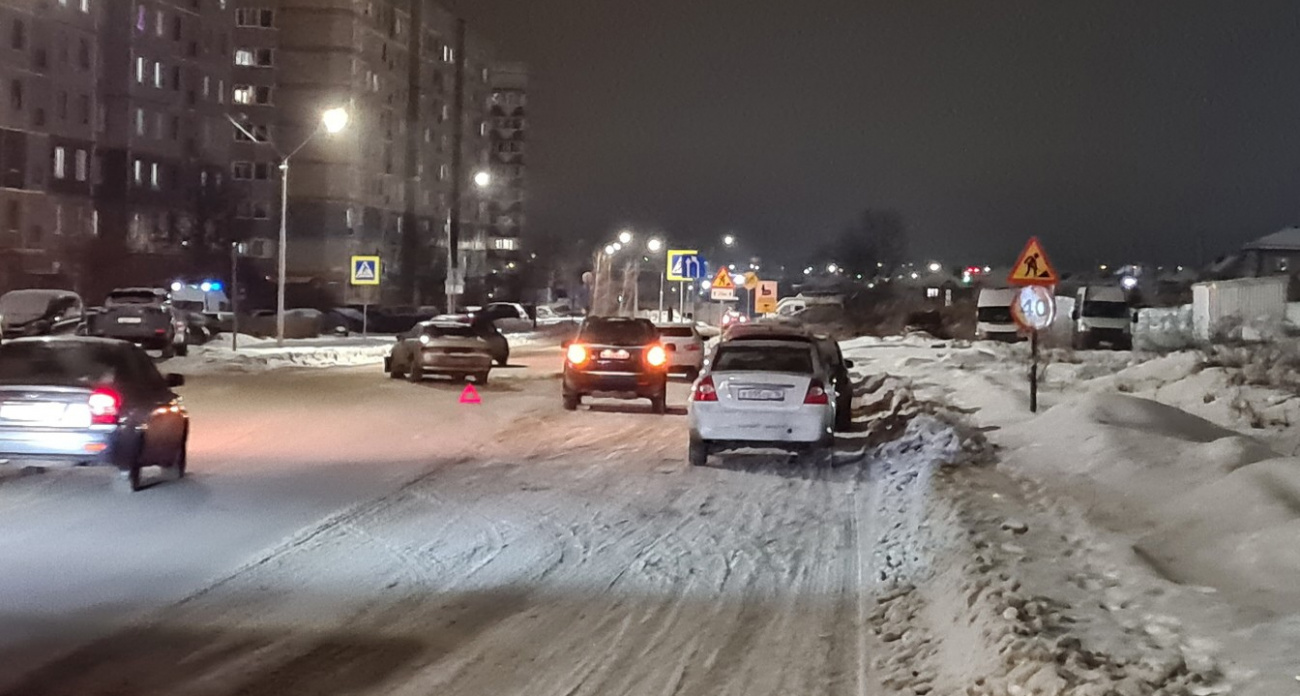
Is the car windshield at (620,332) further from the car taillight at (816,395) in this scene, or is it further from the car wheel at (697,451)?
the car taillight at (816,395)

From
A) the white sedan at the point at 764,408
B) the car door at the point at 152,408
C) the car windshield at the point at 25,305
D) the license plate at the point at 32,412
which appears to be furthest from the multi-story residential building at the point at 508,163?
the license plate at the point at 32,412

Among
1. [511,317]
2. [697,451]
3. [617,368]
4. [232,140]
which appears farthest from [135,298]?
[232,140]

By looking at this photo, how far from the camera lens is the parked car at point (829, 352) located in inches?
698

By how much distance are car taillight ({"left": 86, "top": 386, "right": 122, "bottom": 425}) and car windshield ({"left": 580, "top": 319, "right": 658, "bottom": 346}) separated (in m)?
12.3

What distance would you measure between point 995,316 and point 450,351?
107 feet

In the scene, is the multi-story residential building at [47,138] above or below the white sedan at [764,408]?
above

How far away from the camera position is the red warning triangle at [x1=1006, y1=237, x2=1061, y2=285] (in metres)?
18.7

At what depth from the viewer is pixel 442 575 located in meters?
10.3

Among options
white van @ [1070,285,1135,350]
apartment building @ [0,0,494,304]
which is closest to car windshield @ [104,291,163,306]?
apartment building @ [0,0,494,304]

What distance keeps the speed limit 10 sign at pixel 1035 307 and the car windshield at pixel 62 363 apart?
11.8m

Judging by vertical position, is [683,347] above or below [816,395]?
below

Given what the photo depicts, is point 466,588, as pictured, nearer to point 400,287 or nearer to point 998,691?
point 998,691

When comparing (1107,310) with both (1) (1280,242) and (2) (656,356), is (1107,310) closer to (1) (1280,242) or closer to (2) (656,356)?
(2) (656,356)

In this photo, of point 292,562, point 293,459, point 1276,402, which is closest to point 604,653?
point 292,562
